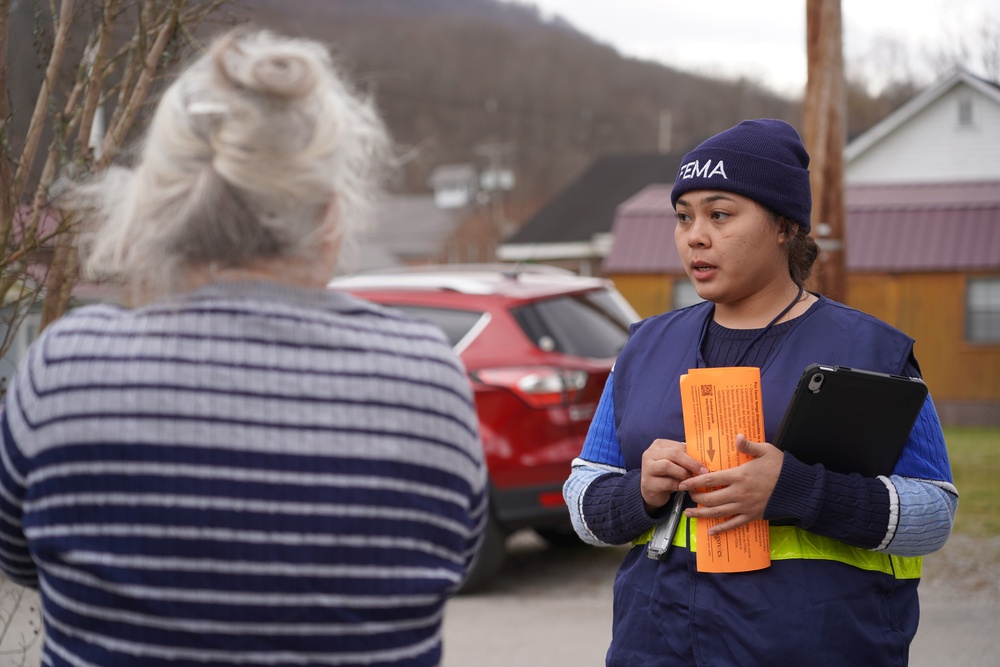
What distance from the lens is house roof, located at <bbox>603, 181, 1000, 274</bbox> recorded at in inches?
850

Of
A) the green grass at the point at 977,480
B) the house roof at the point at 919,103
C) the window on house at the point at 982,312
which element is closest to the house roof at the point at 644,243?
the window on house at the point at 982,312

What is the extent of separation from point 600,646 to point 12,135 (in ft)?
12.3

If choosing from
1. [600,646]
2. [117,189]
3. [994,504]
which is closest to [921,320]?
[994,504]

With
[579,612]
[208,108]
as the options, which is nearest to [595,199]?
[579,612]

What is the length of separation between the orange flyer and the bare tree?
1.94 meters

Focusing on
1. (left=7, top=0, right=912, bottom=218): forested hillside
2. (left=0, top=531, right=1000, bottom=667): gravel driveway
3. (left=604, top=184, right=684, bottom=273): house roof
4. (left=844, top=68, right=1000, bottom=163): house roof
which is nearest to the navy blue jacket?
(left=0, top=531, right=1000, bottom=667): gravel driveway

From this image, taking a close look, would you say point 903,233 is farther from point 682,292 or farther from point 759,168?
point 759,168

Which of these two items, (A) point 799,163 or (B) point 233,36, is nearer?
(B) point 233,36

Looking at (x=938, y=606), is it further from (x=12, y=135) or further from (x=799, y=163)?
(x=12, y=135)

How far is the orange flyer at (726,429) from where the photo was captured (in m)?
2.26

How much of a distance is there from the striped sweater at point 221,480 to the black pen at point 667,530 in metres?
0.90

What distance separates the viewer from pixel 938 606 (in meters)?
6.63

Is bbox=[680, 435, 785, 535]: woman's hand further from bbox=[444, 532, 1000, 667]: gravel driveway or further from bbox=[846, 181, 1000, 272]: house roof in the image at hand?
bbox=[846, 181, 1000, 272]: house roof

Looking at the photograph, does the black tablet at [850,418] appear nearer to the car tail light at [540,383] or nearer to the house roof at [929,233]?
the car tail light at [540,383]
